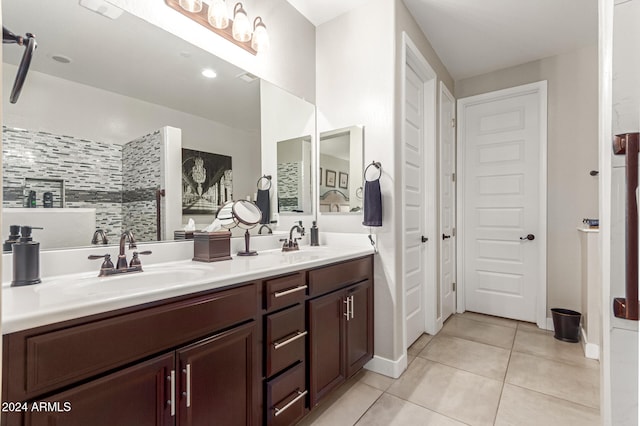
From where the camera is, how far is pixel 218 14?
1.73 meters

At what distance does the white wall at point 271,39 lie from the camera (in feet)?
5.09

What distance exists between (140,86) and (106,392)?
134 centimetres

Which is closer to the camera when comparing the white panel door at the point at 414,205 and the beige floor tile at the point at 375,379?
the beige floor tile at the point at 375,379

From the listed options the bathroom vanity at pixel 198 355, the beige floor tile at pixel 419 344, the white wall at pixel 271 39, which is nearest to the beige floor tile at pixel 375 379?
the bathroom vanity at pixel 198 355

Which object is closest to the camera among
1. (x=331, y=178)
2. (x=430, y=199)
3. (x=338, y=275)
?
(x=338, y=275)

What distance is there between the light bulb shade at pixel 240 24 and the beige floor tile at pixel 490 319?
3.39m

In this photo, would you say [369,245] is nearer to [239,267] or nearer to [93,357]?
[239,267]

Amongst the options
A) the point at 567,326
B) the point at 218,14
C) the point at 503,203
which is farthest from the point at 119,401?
the point at 503,203

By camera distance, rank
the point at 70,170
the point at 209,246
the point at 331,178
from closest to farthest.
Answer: the point at 70,170, the point at 209,246, the point at 331,178

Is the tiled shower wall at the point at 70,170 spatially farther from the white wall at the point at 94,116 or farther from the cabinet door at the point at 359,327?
the cabinet door at the point at 359,327

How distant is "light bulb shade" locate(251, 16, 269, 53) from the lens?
198 cm

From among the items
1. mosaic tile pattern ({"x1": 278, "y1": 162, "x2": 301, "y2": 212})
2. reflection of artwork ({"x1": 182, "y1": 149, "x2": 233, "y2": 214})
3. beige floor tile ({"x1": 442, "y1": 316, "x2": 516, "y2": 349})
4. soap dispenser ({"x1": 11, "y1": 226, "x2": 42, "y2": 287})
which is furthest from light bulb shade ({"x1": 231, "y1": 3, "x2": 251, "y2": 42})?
beige floor tile ({"x1": 442, "y1": 316, "x2": 516, "y2": 349})

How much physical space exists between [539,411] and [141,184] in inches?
99.3

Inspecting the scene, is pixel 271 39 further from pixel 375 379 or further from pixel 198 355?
pixel 375 379
